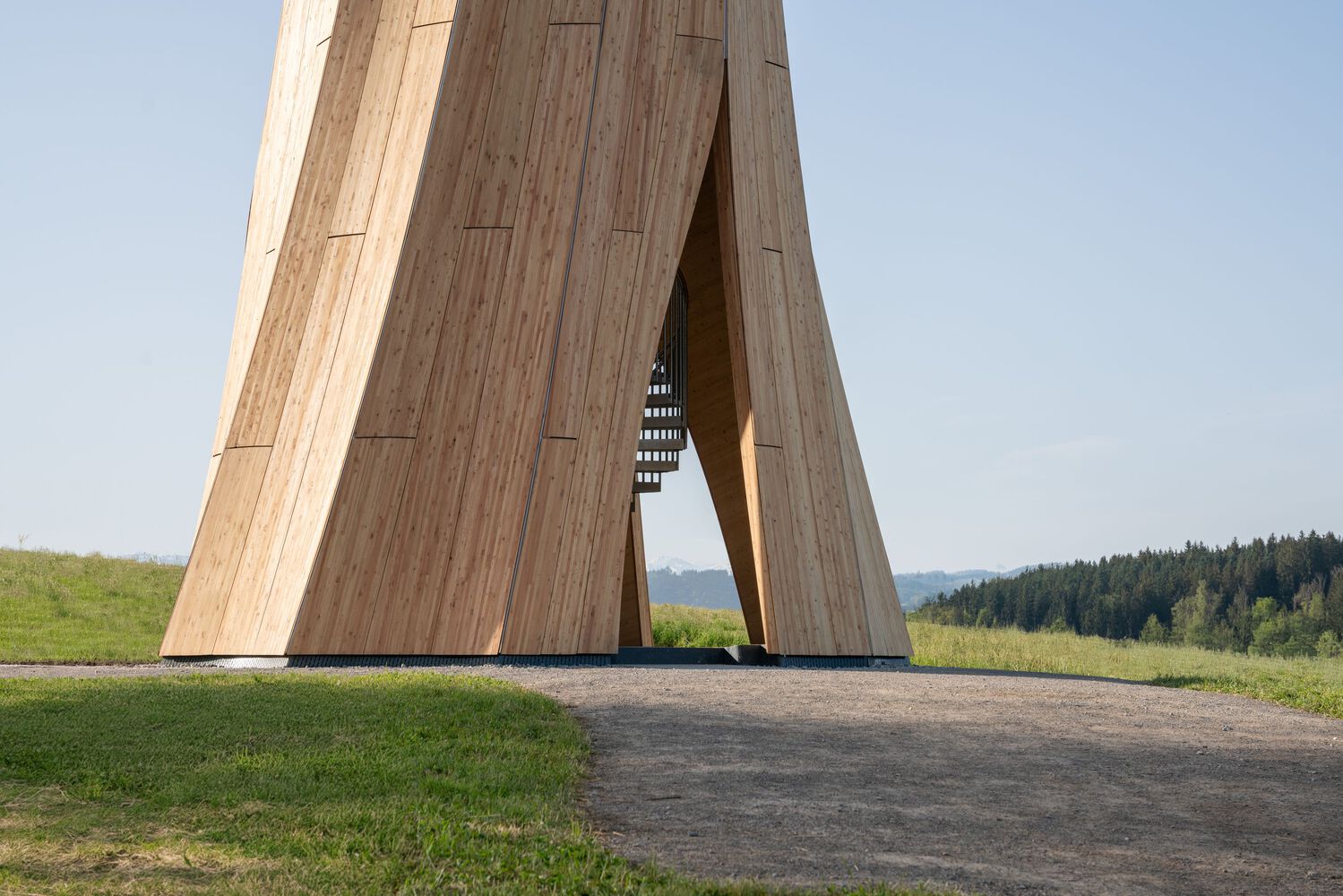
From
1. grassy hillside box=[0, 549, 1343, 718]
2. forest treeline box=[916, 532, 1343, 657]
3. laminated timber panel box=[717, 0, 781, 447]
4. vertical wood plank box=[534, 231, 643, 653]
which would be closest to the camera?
vertical wood plank box=[534, 231, 643, 653]

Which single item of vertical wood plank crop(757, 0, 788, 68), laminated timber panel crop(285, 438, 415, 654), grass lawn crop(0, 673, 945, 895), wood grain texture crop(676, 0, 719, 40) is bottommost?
grass lawn crop(0, 673, 945, 895)

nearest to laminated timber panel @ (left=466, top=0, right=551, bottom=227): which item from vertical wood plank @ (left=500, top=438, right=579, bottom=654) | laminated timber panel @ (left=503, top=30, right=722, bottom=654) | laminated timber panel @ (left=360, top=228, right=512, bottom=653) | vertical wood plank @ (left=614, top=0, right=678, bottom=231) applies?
laminated timber panel @ (left=360, top=228, right=512, bottom=653)

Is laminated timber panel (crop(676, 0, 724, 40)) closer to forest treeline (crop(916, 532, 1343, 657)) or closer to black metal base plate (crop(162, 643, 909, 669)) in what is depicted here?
black metal base plate (crop(162, 643, 909, 669))

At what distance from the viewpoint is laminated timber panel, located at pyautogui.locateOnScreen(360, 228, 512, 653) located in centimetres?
1062

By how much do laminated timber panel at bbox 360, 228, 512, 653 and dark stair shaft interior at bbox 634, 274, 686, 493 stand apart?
2839 mm

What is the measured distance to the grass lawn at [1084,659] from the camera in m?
11.0

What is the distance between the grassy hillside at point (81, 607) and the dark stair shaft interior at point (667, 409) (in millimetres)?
5672

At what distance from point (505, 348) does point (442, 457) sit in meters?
1.19

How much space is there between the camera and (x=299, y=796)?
15.7 ft

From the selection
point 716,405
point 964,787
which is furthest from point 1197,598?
point 964,787

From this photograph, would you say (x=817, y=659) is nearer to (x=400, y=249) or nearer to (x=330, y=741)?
(x=400, y=249)

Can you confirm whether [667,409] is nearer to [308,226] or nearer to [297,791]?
[308,226]

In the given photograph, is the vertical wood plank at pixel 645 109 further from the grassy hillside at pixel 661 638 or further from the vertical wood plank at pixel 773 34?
the grassy hillside at pixel 661 638

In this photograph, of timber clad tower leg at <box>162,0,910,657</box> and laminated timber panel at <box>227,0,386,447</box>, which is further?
laminated timber panel at <box>227,0,386,447</box>
